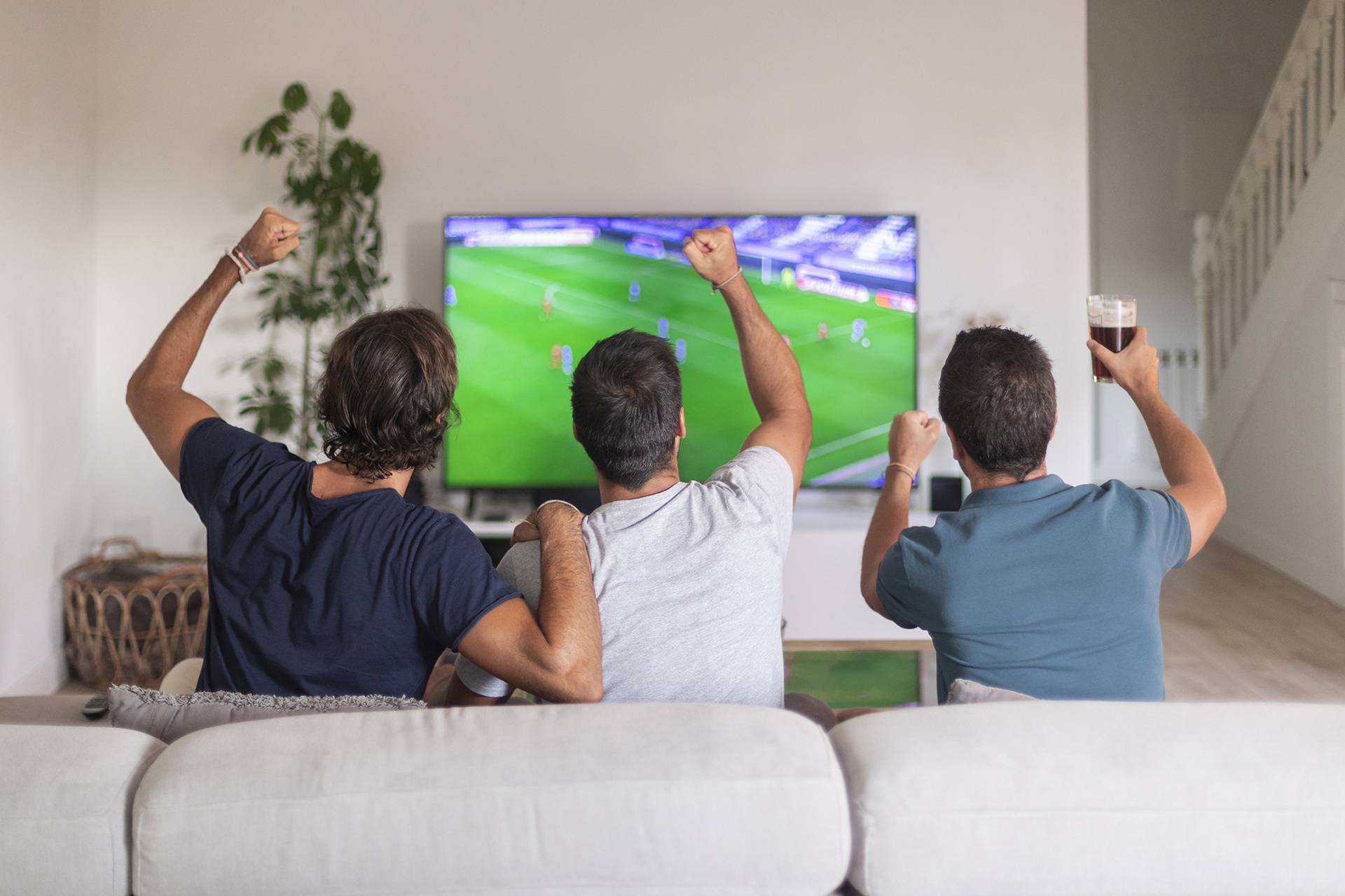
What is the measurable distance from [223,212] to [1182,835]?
3.97 meters

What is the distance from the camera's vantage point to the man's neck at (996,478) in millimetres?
1661

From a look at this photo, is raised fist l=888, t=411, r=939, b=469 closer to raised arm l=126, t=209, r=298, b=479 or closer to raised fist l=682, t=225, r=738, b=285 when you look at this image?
raised fist l=682, t=225, r=738, b=285

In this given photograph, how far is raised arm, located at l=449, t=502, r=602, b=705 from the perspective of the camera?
1.37 m

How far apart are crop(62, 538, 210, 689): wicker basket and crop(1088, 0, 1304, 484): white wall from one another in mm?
5453

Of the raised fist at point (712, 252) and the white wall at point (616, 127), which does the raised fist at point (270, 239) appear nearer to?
the raised fist at point (712, 252)

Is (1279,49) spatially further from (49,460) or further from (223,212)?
(49,460)

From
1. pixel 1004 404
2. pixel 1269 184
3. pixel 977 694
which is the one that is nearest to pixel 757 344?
pixel 1004 404

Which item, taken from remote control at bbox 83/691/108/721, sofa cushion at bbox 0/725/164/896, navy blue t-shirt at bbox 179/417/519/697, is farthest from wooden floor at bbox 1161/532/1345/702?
sofa cushion at bbox 0/725/164/896

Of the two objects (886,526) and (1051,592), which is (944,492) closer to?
(886,526)

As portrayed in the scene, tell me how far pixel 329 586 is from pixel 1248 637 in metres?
3.80

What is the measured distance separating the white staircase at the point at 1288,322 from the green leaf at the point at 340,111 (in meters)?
3.89

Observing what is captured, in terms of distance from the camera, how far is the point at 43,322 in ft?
12.0

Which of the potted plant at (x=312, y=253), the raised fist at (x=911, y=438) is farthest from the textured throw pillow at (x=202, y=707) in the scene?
the potted plant at (x=312, y=253)

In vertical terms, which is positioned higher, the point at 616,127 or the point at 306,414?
the point at 616,127
